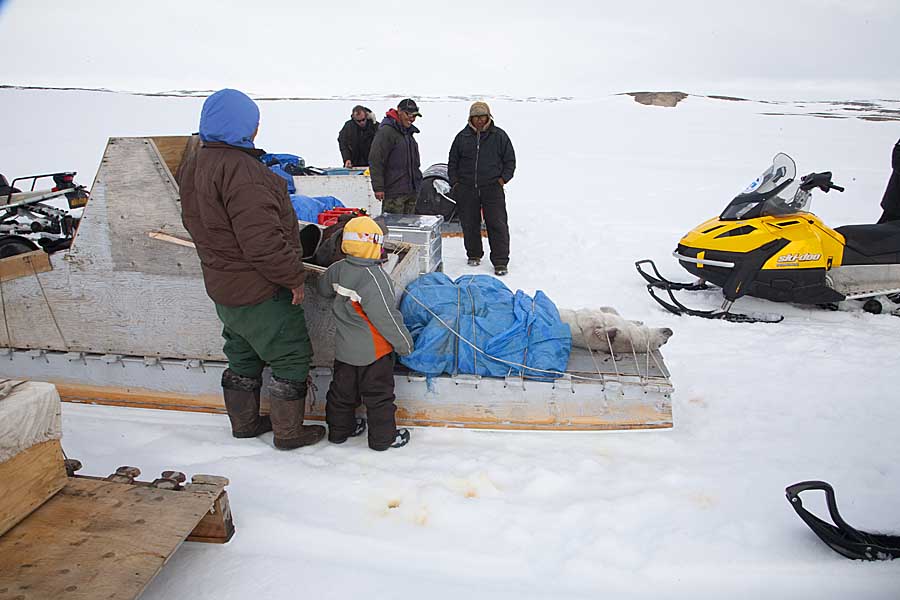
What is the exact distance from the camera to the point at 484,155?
6234mm

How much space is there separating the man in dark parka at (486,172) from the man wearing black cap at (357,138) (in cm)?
226

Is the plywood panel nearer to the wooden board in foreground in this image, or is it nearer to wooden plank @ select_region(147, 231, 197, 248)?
wooden plank @ select_region(147, 231, 197, 248)

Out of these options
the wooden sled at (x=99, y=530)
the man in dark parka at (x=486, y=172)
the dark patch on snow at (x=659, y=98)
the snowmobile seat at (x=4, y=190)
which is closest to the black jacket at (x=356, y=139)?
the man in dark parka at (x=486, y=172)

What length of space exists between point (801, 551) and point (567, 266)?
4299 millimetres

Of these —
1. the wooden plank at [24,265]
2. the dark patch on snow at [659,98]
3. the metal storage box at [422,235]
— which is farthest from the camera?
the dark patch on snow at [659,98]

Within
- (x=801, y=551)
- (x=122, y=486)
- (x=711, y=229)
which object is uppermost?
(x=711, y=229)

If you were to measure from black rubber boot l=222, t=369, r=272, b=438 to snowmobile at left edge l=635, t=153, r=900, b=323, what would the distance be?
3424 millimetres

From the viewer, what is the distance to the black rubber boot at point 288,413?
307 cm

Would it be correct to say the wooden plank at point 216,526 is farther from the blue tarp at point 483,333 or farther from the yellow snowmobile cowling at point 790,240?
the yellow snowmobile cowling at point 790,240

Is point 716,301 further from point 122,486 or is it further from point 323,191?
point 122,486

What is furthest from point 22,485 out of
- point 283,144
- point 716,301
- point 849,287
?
point 283,144

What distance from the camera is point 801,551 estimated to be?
244cm

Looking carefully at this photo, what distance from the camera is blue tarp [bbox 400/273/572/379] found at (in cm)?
329

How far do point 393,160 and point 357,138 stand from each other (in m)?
2.03
